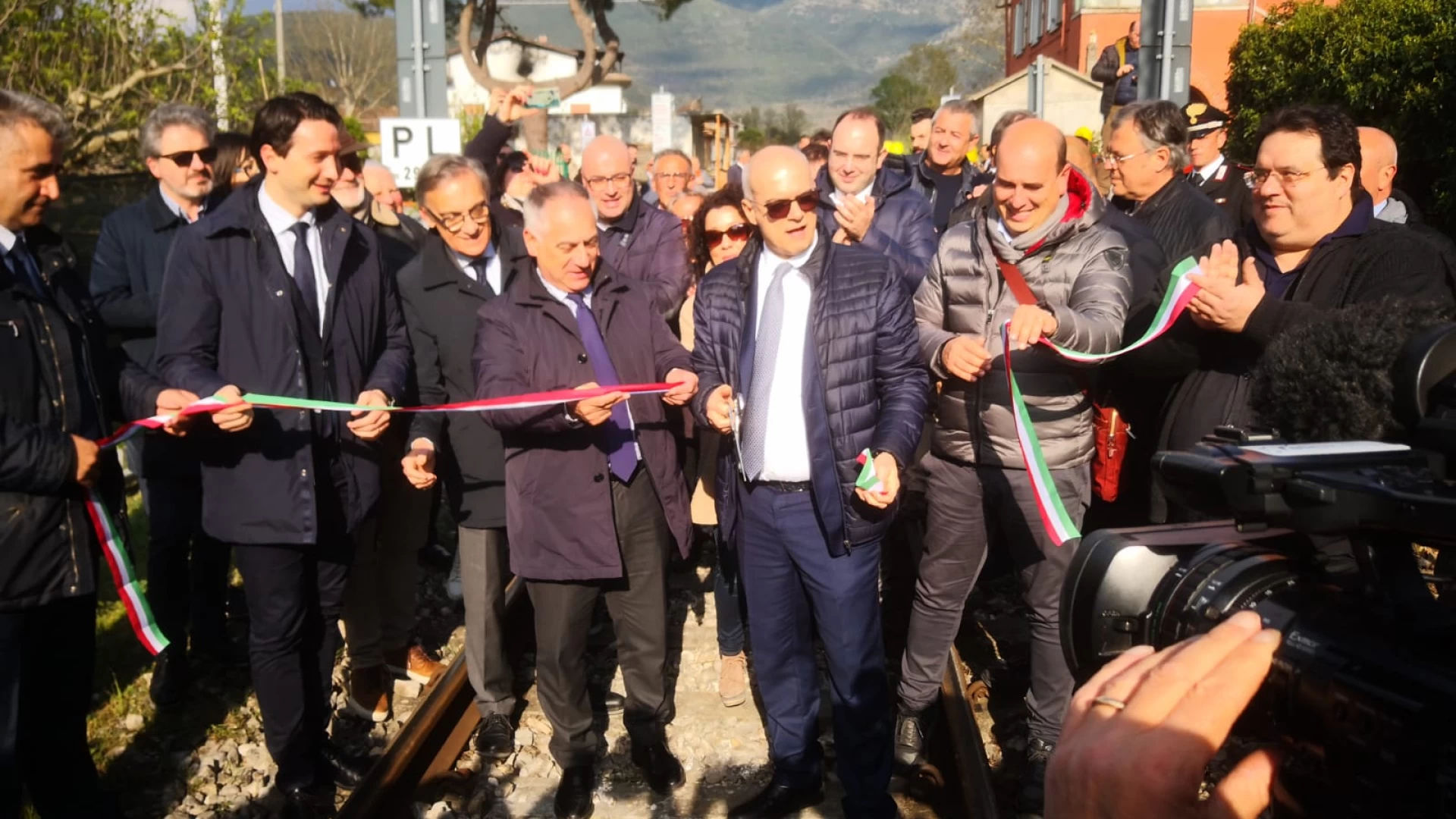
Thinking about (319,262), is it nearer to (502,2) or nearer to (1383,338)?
(1383,338)

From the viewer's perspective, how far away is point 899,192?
6234mm

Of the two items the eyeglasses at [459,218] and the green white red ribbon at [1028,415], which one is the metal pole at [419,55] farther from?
the green white red ribbon at [1028,415]

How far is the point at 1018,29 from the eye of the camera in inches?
1987

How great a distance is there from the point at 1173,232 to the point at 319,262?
366 centimetres

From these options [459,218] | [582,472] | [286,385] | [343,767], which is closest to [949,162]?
[459,218]

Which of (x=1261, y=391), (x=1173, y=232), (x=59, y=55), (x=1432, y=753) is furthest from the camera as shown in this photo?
(x=59, y=55)

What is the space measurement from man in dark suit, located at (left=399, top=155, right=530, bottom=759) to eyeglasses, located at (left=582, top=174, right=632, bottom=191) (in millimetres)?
1336

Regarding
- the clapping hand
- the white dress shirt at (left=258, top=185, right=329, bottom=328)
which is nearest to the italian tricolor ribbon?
the white dress shirt at (left=258, top=185, right=329, bottom=328)

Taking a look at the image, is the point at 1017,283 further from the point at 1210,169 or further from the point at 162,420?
the point at 1210,169

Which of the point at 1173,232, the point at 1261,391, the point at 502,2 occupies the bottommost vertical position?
the point at 1261,391

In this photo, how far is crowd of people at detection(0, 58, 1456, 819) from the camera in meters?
3.49

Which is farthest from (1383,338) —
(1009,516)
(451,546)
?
(451,546)

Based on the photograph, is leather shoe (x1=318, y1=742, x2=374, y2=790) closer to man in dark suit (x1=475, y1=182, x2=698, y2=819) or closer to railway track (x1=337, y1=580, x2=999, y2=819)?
railway track (x1=337, y1=580, x2=999, y2=819)

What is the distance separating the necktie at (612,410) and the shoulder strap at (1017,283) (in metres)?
1.53
